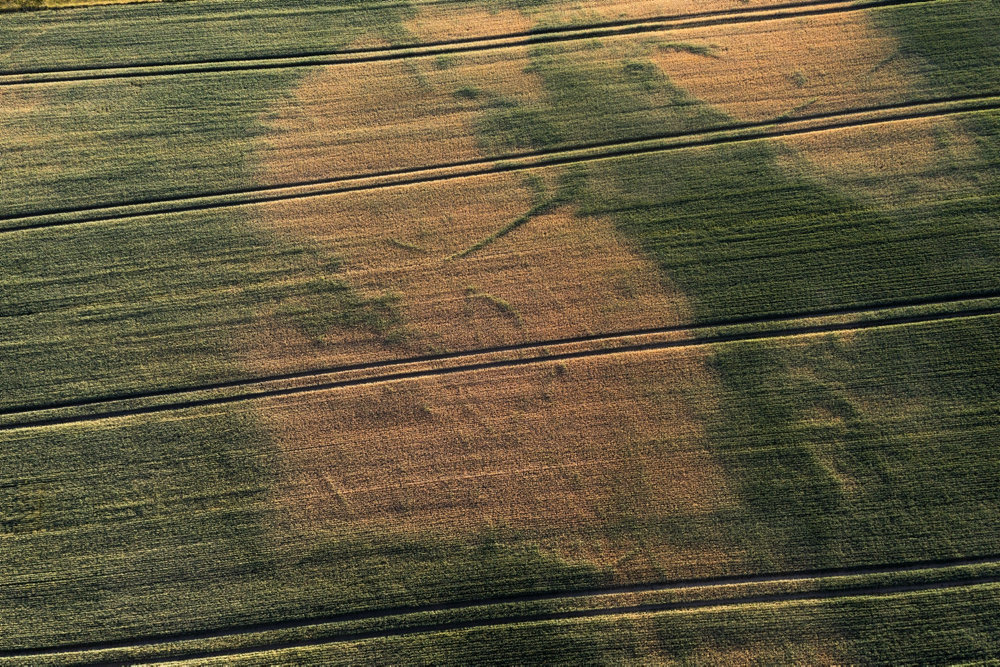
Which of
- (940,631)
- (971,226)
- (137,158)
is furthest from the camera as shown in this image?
(137,158)

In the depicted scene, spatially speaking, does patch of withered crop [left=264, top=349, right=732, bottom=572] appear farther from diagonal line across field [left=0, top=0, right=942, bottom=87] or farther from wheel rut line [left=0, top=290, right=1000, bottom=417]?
diagonal line across field [left=0, top=0, right=942, bottom=87]

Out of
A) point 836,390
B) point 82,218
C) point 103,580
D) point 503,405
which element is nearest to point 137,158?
point 82,218

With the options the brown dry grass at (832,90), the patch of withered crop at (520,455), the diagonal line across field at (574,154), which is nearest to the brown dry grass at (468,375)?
the patch of withered crop at (520,455)

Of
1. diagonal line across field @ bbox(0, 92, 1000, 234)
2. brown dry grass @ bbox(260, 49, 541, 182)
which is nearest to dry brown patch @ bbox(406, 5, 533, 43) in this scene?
brown dry grass @ bbox(260, 49, 541, 182)

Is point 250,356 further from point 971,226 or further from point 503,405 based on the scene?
point 971,226

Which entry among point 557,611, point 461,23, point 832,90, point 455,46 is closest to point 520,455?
point 557,611

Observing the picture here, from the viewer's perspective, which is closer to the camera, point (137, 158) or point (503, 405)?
point (503, 405)
